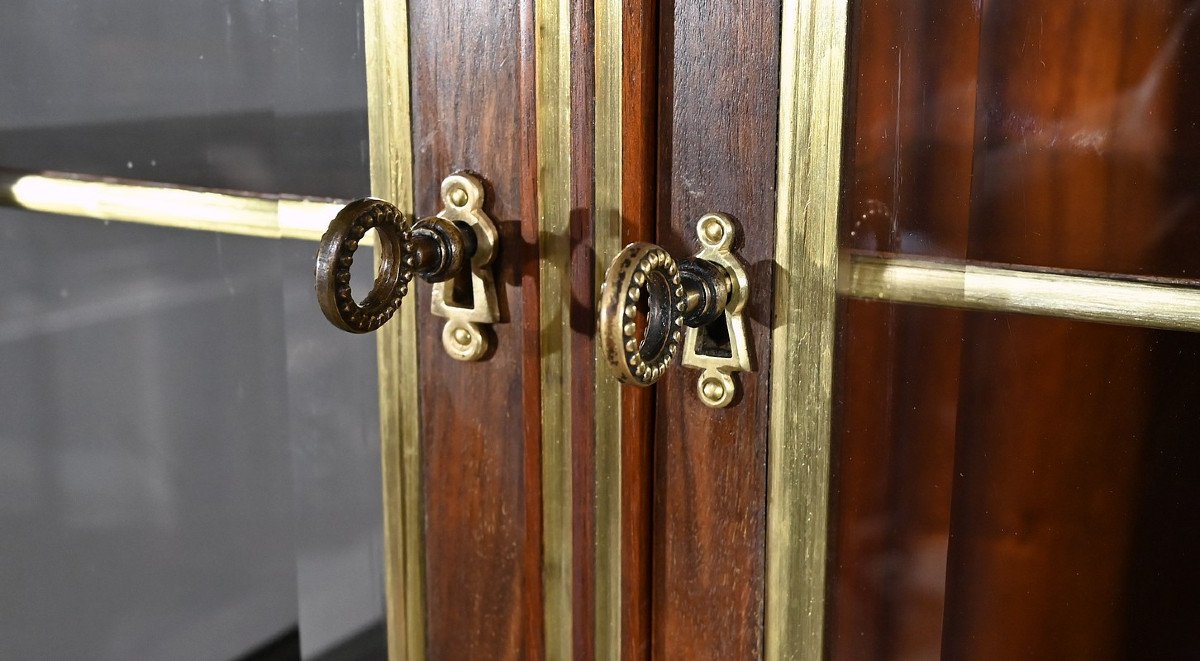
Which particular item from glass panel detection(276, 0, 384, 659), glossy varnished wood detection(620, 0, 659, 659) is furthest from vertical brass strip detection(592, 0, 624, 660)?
glass panel detection(276, 0, 384, 659)

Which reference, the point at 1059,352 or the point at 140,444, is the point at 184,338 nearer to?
the point at 140,444

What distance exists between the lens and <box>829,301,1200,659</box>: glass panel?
41cm

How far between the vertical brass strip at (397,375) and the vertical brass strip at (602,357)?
93mm

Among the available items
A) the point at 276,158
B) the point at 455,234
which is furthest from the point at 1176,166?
the point at 276,158

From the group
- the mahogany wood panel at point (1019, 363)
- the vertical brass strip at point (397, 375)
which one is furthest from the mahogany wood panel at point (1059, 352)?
the vertical brass strip at point (397, 375)

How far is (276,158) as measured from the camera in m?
0.53

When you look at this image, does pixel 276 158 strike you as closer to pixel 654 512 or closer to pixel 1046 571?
pixel 654 512

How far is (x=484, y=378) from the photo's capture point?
0.51 m

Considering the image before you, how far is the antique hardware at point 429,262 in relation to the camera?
1.42 ft

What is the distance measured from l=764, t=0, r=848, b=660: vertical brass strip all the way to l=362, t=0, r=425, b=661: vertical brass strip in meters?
Result: 0.17

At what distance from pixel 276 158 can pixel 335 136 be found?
0.03 m

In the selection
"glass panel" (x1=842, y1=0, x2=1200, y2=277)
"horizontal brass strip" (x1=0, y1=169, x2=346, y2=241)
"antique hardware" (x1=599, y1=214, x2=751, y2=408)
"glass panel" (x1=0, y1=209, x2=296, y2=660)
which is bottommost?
"glass panel" (x1=0, y1=209, x2=296, y2=660)

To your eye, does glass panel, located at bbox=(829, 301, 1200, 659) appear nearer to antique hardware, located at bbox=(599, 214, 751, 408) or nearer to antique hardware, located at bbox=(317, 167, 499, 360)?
antique hardware, located at bbox=(599, 214, 751, 408)

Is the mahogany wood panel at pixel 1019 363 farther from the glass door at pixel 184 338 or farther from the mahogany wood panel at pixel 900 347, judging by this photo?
the glass door at pixel 184 338
